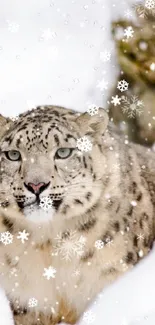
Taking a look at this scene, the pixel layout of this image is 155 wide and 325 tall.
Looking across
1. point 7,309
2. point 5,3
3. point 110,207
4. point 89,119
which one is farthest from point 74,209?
point 5,3

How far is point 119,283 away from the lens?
1499 millimetres

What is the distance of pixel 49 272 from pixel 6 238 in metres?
0.13

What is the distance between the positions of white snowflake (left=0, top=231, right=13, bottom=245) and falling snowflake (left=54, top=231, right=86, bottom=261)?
0.33 ft

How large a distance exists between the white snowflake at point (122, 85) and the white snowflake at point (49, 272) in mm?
673

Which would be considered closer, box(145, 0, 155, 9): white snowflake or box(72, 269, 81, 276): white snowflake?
box(72, 269, 81, 276): white snowflake

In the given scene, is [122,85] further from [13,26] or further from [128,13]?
[13,26]

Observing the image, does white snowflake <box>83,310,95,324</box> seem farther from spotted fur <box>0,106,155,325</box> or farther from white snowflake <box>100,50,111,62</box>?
white snowflake <box>100,50,111,62</box>

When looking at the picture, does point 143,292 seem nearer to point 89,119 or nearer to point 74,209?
point 74,209

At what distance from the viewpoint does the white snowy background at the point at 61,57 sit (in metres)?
1.67

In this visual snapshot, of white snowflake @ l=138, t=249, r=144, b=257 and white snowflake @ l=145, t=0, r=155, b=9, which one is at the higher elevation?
white snowflake @ l=145, t=0, r=155, b=9

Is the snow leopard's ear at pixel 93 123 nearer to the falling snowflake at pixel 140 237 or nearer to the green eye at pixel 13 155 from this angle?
the green eye at pixel 13 155

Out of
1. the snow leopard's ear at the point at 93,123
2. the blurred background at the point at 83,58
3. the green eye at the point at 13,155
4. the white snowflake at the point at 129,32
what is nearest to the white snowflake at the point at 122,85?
the blurred background at the point at 83,58

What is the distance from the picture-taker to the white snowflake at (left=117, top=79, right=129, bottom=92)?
190 cm

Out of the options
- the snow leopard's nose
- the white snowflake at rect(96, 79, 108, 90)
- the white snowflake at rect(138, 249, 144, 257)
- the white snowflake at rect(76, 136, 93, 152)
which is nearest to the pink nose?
the snow leopard's nose
